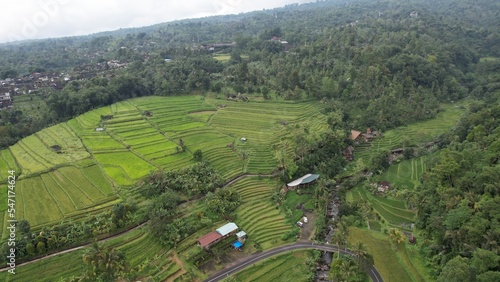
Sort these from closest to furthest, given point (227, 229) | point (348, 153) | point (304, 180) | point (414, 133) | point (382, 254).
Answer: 1. point (382, 254)
2. point (227, 229)
3. point (304, 180)
4. point (348, 153)
5. point (414, 133)

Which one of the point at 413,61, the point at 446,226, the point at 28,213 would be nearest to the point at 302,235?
the point at 446,226

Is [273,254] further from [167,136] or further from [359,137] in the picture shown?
[359,137]

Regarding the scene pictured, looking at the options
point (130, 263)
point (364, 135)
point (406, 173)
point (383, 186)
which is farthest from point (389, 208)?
point (130, 263)

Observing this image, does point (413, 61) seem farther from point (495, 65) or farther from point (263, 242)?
point (263, 242)

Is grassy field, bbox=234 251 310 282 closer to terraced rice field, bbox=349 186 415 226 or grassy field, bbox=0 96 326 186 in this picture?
terraced rice field, bbox=349 186 415 226

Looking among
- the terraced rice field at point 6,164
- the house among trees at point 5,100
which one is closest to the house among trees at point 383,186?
the terraced rice field at point 6,164

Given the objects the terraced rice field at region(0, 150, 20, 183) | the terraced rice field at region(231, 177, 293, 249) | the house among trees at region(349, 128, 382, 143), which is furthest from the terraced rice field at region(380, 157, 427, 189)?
the terraced rice field at region(0, 150, 20, 183)

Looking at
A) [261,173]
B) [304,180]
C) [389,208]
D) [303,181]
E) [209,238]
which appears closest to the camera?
[209,238]
